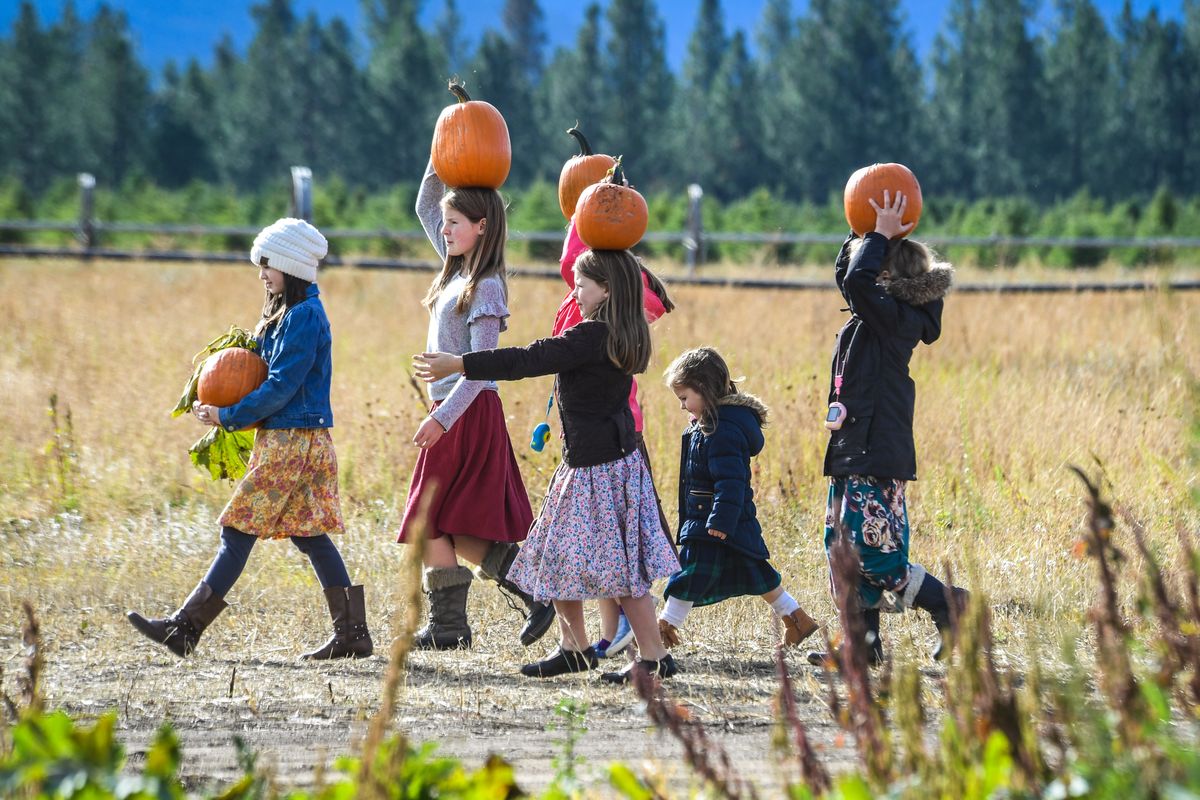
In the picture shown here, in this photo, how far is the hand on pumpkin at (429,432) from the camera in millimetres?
4895

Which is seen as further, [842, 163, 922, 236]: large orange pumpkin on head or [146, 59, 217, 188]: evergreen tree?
[146, 59, 217, 188]: evergreen tree

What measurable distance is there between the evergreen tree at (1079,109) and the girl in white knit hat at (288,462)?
185 ft

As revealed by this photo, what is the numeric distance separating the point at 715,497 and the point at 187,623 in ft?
6.07

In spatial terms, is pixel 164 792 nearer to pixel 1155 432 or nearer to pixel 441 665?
pixel 441 665

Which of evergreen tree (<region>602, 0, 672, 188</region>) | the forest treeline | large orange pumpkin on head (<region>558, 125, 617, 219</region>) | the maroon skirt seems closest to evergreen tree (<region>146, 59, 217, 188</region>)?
the forest treeline

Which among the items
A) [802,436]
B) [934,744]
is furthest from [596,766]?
[802,436]

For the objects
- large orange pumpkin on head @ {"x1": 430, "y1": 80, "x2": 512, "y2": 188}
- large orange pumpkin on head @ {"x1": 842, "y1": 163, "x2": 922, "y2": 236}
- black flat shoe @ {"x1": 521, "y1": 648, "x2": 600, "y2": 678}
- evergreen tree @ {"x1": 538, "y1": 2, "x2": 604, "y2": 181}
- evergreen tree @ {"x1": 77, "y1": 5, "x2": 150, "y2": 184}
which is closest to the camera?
black flat shoe @ {"x1": 521, "y1": 648, "x2": 600, "y2": 678}

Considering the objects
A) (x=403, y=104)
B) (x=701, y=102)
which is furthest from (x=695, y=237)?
(x=701, y=102)

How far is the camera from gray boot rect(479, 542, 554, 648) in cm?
528

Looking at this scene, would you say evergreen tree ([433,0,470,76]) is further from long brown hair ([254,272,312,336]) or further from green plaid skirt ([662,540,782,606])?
green plaid skirt ([662,540,782,606])

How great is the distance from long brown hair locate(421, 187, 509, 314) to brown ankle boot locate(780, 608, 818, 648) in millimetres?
1509

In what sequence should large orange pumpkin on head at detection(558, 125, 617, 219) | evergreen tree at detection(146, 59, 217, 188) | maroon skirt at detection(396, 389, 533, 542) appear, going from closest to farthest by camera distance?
maroon skirt at detection(396, 389, 533, 542), large orange pumpkin on head at detection(558, 125, 617, 219), evergreen tree at detection(146, 59, 217, 188)

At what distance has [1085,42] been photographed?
59.6 m

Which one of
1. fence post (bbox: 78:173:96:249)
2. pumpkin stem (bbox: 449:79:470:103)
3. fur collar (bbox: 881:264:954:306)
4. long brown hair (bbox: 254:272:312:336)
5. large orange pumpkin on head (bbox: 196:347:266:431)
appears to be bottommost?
large orange pumpkin on head (bbox: 196:347:266:431)
